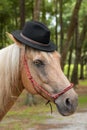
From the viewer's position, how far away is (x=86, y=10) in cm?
3278

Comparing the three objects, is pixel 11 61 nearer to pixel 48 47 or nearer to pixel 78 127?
pixel 48 47

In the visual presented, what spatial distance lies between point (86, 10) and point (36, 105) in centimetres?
1539

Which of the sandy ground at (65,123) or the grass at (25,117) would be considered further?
the grass at (25,117)

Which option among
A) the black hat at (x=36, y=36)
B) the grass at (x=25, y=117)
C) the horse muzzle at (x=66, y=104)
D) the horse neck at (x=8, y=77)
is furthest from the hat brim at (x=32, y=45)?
the grass at (x=25, y=117)

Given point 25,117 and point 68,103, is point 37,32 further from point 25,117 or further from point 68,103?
point 25,117

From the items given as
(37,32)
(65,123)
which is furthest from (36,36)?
(65,123)

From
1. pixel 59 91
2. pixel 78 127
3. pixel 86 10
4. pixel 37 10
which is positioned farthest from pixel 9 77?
pixel 86 10

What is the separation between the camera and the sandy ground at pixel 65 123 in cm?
1279

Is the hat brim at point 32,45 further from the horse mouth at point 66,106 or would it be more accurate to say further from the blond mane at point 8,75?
the horse mouth at point 66,106

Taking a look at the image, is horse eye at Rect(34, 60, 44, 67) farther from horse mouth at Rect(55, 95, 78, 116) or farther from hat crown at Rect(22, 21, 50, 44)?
horse mouth at Rect(55, 95, 78, 116)

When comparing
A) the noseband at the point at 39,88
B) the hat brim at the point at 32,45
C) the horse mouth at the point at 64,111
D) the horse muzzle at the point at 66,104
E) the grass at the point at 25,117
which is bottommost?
the grass at the point at 25,117

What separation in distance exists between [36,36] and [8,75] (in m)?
0.48

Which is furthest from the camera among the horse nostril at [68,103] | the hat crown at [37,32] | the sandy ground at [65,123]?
the sandy ground at [65,123]

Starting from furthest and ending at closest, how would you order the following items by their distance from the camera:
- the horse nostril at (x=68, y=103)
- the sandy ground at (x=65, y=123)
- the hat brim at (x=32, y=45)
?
A: the sandy ground at (x=65, y=123)
the hat brim at (x=32, y=45)
the horse nostril at (x=68, y=103)
